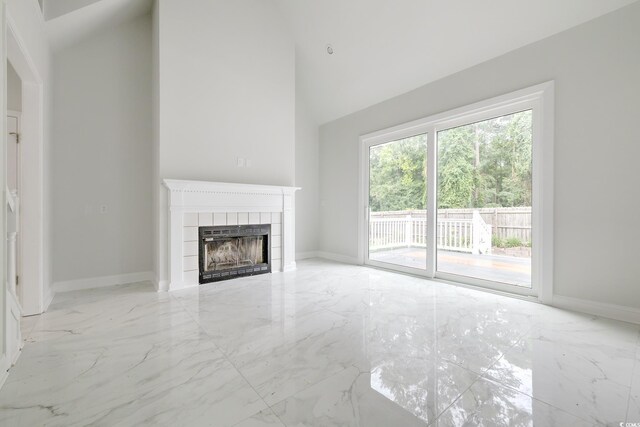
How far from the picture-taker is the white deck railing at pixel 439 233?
11.8ft

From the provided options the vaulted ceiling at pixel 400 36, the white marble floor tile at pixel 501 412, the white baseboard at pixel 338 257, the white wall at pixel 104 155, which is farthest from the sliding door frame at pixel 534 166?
the white wall at pixel 104 155

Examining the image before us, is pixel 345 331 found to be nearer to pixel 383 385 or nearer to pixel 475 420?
pixel 383 385

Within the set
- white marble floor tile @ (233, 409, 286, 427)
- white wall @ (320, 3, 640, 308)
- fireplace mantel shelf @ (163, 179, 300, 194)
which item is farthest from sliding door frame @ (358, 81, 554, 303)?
white marble floor tile @ (233, 409, 286, 427)

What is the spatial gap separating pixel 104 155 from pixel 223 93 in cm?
170

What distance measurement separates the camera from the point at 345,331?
225cm

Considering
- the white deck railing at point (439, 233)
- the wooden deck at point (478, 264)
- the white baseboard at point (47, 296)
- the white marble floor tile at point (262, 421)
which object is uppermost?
the white deck railing at point (439, 233)

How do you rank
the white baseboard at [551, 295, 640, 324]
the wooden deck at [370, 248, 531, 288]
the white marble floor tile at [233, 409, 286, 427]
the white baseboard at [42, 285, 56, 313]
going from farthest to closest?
the wooden deck at [370, 248, 531, 288] < the white baseboard at [42, 285, 56, 313] < the white baseboard at [551, 295, 640, 324] < the white marble floor tile at [233, 409, 286, 427]

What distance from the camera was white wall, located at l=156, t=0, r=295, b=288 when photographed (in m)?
3.46

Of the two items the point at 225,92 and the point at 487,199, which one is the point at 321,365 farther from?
the point at 225,92

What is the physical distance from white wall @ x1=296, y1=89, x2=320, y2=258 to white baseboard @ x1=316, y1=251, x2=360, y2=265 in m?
0.17

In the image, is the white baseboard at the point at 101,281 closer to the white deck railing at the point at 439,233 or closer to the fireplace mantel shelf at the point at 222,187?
the fireplace mantel shelf at the point at 222,187

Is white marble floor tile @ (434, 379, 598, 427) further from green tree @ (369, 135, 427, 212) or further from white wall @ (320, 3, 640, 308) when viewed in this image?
green tree @ (369, 135, 427, 212)

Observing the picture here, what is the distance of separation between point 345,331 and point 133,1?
434 centimetres

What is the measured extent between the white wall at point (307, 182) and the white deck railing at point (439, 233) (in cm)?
132
